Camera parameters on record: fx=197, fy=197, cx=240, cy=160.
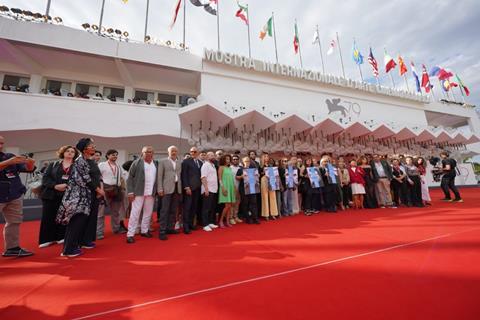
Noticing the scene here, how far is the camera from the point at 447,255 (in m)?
2.16

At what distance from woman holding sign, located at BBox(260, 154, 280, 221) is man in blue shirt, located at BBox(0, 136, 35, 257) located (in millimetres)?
4050

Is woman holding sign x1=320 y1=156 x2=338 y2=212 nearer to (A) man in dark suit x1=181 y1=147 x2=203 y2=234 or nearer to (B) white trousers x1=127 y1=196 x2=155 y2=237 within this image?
(A) man in dark suit x1=181 y1=147 x2=203 y2=234

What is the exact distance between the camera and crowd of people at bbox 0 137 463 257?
262cm

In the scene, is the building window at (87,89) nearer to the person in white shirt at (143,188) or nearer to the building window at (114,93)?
the building window at (114,93)

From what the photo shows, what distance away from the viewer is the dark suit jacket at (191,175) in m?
3.76

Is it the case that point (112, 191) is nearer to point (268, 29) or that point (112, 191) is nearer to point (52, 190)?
point (52, 190)

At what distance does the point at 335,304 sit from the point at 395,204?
6.42 metres

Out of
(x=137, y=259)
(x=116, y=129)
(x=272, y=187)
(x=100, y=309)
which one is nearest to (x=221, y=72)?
(x=116, y=129)

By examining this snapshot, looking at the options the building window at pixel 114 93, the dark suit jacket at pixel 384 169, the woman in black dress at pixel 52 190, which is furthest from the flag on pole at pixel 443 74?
the woman in black dress at pixel 52 190

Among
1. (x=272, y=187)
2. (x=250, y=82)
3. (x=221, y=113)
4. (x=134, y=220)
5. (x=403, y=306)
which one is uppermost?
(x=250, y=82)

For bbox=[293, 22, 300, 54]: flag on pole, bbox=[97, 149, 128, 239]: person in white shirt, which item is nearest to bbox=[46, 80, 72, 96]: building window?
bbox=[97, 149, 128, 239]: person in white shirt

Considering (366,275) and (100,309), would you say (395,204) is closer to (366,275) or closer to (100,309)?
(366,275)

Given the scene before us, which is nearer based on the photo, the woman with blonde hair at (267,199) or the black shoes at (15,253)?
the black shoes at (15,253)

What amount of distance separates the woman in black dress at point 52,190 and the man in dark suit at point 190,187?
1784mm
